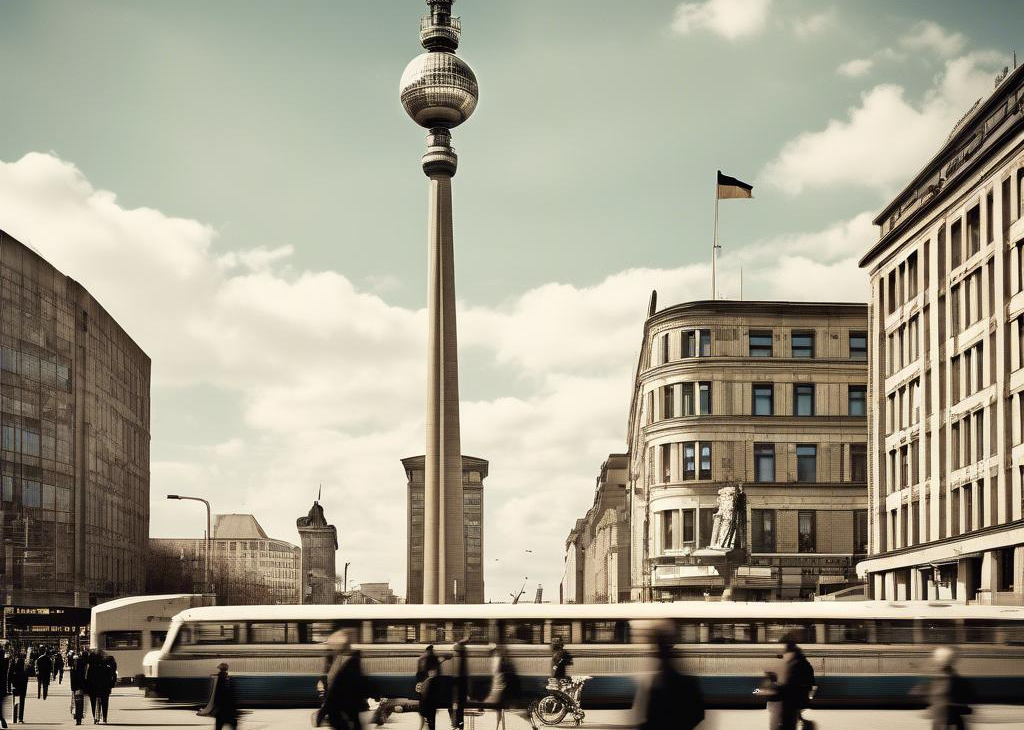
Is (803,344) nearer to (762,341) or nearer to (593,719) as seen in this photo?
(762,341)

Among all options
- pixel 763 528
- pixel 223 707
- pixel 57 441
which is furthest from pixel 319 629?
pixel 57 441

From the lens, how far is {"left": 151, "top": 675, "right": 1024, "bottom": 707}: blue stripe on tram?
34.0 metres

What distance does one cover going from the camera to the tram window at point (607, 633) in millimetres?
36500

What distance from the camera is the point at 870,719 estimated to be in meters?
31.5

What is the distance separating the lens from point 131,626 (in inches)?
2189

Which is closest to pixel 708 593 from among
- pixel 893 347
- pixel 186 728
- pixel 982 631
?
pixel 893 347

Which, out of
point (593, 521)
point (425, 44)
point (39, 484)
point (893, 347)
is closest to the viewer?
point (893, 347)

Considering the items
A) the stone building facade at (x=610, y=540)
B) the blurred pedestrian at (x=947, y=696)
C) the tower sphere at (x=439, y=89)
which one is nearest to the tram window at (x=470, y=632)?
the blurred pedestrian at (x=947, y=696)

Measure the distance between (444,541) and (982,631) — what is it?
85388 mm

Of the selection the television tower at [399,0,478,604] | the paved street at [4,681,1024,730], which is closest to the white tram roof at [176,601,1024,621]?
the paved street at [4,681,1024,730]

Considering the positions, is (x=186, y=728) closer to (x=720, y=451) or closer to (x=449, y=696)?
(x=449, y=696)

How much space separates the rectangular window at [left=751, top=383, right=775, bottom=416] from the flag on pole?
10.3 m

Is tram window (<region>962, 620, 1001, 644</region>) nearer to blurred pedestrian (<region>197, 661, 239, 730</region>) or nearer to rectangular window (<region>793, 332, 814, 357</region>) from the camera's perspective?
blurred pedestrian (<region>197, 661, 239, 730</region>)

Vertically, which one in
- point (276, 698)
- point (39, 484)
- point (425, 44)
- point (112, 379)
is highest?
point (425, 44)
